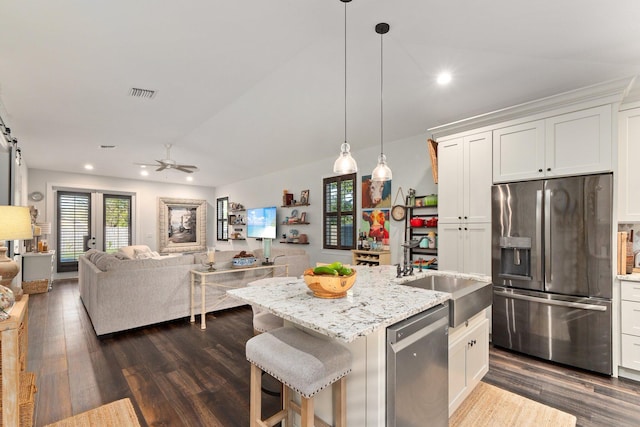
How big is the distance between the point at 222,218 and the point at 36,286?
4.42 metres

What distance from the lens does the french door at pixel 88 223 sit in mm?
6984

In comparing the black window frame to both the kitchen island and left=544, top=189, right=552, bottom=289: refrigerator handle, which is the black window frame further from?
left=544, top=189, right=552, bottom=289: refrigerator handle

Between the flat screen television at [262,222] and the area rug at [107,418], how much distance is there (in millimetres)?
4797

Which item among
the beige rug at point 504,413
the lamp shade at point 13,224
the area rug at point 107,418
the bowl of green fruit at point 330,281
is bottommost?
the beige rug at point 504,413

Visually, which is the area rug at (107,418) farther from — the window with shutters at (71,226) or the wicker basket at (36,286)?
the window with shutters at (71,226)

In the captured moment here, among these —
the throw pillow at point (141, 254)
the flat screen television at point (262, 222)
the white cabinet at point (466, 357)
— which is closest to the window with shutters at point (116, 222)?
the throw pillow at point (141, 254)

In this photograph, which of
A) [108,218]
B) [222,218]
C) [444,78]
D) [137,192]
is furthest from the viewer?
[222,218]

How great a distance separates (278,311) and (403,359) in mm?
626

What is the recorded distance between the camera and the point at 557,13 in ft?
5.92

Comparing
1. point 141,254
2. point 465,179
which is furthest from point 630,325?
point 141,254

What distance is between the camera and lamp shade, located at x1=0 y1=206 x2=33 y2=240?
1966 millimetres

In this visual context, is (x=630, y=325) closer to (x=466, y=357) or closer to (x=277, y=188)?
(x=466, y=357)

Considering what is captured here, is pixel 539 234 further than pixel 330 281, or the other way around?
pixel 539 234

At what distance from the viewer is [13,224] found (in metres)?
2.01
